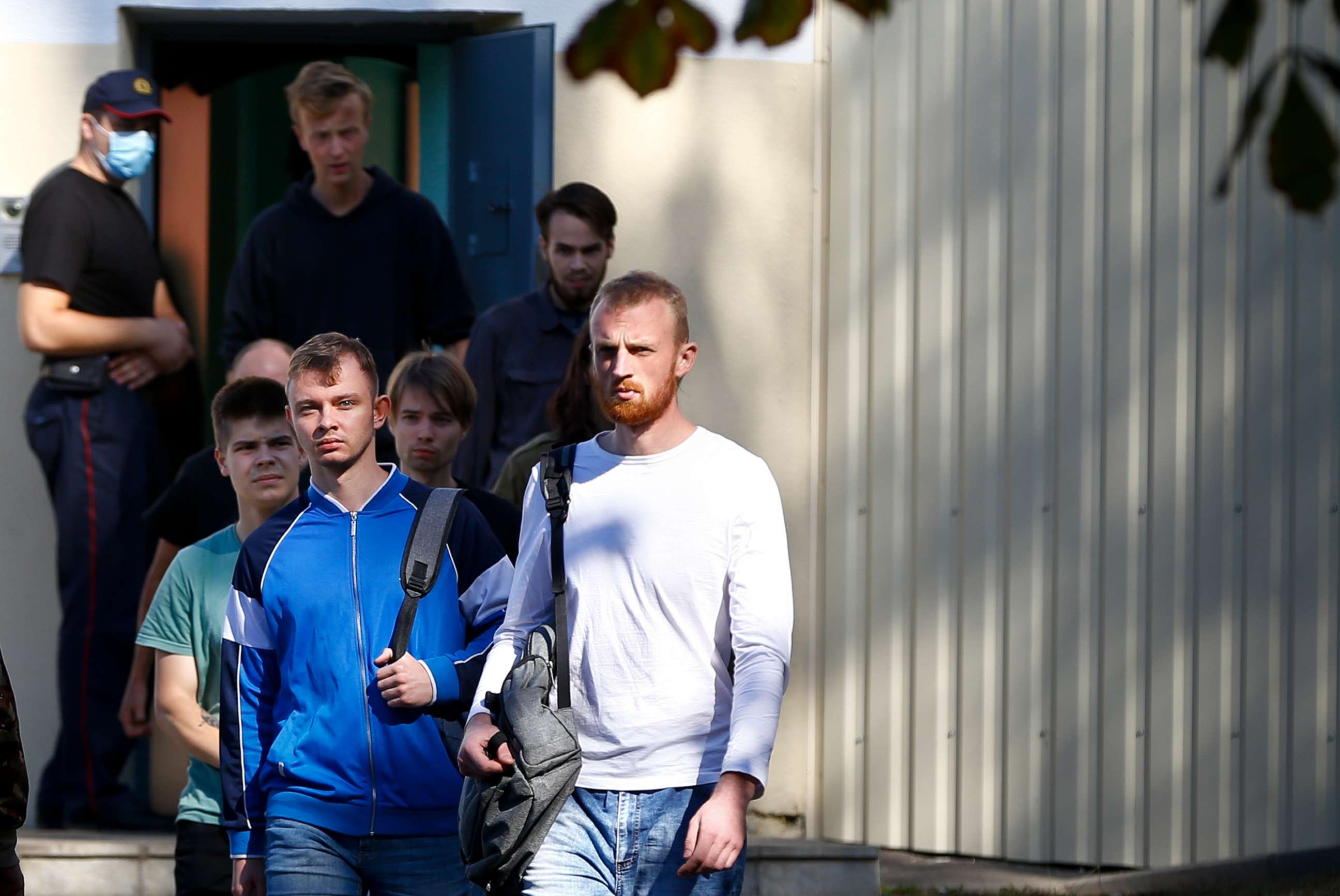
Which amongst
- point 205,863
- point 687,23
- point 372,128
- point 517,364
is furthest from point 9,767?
point 372,128

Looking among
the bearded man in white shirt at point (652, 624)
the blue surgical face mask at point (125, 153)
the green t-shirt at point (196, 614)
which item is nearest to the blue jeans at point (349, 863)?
the bearded man in white shirt at point (652, 624)

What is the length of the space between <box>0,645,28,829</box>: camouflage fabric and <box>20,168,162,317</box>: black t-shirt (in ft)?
8.95

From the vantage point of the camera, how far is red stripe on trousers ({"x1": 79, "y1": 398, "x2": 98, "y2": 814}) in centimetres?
639

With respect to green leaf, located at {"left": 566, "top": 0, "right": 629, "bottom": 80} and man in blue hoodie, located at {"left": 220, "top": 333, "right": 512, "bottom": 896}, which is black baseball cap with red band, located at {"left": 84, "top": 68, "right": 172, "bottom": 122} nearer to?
man in blue hoodie, located at {"left": 220, "top": 333, "right": 512, "bottom": 896}

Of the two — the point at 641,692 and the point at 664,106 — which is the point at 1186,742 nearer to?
the point at 664,106

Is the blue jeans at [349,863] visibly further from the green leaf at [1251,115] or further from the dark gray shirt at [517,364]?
the green leaf at [1251,115]

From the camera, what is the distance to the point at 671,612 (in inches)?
151

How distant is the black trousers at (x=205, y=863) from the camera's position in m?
4.79

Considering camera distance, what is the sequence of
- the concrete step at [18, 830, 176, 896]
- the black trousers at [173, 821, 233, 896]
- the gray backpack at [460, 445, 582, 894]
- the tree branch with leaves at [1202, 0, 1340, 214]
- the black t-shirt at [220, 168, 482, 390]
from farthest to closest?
the black t-shirt at [220, 168, 482, 390]
the concrete step at [18, 830, 176, 896]
the black trousers at [173, 821, 233, 896]
the gray backpack at [460, 445, 582, 894]
the tree branch with leaves at [1202, 0, 1340, 214]

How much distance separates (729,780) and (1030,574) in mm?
3486

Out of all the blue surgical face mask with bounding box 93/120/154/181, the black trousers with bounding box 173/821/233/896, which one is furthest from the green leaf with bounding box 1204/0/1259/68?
the blue surgical face mask with bounding box 93/120/154/181

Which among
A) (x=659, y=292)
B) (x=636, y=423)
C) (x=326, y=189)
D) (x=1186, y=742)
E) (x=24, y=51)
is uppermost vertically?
(x=24, y=51)

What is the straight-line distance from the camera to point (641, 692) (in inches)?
150

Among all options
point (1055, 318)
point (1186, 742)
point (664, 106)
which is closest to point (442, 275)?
point (664, 106)
